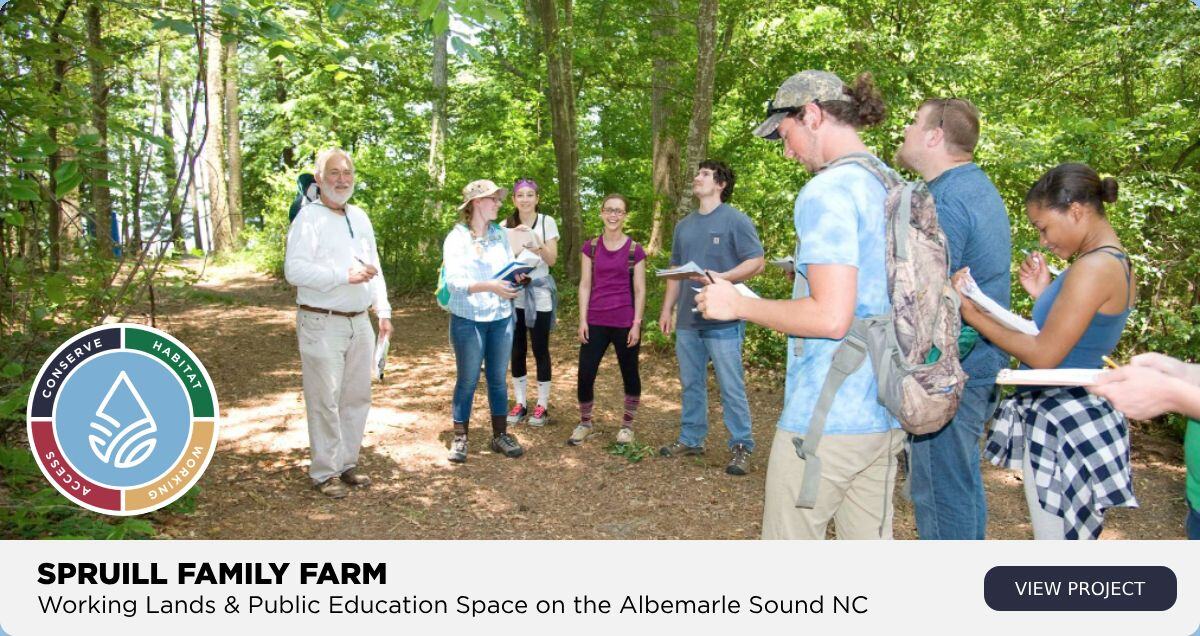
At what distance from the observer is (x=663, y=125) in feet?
46.3

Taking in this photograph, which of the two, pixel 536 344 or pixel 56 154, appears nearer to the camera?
pixel 56 154

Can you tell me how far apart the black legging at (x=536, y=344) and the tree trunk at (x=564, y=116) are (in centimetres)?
581

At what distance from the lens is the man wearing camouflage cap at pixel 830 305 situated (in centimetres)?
218

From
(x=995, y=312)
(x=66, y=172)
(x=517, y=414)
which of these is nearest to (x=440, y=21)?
(x=66, y=172)

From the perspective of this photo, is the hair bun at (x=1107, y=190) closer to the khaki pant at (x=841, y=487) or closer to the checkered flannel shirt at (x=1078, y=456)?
the checkered flannel shirt at (x=1078, y=456)

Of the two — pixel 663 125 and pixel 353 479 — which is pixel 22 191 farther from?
pixel 663 125

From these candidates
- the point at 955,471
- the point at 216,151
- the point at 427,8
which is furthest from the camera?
the point at 216,151

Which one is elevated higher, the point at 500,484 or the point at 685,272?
the point at 685,272

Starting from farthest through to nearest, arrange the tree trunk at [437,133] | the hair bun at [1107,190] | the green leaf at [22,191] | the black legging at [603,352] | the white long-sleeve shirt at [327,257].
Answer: the tree trunk at [437,133]
the black legging at [603,352]
the white long-sleeve shirt at [327,257]
the green leaf at [22,191]
the hair bun at [1107,190]

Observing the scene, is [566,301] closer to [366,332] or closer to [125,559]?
[366,332]

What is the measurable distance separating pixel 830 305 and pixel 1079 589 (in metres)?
1.41

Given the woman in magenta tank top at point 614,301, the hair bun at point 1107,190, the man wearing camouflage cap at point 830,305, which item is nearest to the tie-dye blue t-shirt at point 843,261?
the man wearing camouflage cap at point 830,305

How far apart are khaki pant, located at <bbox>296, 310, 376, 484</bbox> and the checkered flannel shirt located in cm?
365

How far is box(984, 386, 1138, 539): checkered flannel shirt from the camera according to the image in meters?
2.79
